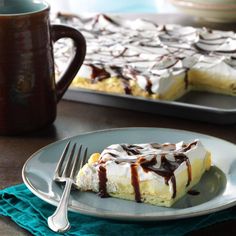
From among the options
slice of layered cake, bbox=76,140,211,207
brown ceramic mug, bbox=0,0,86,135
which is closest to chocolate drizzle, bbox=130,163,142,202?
slice of layered cake, bbox=76,140,211,207

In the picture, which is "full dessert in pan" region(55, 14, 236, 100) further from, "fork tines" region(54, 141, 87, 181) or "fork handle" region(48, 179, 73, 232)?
"fork handle" region(48, 179, 73, 232)

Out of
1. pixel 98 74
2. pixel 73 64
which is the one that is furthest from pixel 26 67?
pixel 98 74

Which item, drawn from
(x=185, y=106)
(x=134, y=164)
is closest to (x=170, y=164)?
(x=134, y=164)

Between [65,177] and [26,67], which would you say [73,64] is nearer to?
[26,67]

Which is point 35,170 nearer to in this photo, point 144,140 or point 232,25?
point 144,140

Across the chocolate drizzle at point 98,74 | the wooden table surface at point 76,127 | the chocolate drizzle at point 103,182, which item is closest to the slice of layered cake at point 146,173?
the chocolate drizzle at point 103,182

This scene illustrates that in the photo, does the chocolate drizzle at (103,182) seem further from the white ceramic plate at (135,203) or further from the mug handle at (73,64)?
the mug handle at (73,64)

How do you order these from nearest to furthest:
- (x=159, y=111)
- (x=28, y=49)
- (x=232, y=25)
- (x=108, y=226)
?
(x=108, y=226) → (x=28, y=49) → (x=159, y=111) → (x=232, y=25)
